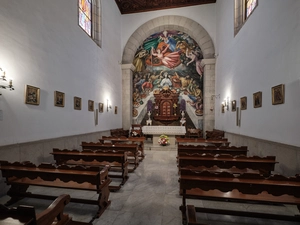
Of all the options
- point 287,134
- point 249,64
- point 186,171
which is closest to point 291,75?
point 287,134

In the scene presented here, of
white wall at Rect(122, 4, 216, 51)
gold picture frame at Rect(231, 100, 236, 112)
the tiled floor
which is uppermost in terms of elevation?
white wall at Rect(122, 4, 216, 51)

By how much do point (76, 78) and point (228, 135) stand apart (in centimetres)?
699

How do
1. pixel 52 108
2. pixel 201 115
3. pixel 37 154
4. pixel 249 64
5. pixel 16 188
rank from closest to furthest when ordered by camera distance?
pixel 16 188
pixel 37 154
pixel 52 108
pixel 249 64
pixel 201 115

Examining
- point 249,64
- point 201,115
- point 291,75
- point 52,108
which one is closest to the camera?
point 291,75

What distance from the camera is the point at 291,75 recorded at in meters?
3.32

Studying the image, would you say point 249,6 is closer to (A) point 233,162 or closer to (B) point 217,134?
(B) point 217,134

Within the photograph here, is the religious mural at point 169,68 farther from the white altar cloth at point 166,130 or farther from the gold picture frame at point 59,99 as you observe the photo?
the gold picture frame at point 59,99

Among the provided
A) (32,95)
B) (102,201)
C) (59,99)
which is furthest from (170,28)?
(102,201)

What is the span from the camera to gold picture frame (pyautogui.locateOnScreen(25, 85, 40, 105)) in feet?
12.4

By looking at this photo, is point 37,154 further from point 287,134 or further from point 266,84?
point 266,84

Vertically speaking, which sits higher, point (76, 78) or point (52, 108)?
point (76, 78)

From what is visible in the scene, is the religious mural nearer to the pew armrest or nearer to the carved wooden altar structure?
the carved wooden altar structure

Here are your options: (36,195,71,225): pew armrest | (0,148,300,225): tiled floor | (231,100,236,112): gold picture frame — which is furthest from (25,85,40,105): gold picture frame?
(231,100,236,112): gold picture frame

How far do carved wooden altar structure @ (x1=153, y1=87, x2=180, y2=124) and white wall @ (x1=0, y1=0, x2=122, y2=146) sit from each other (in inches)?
181
